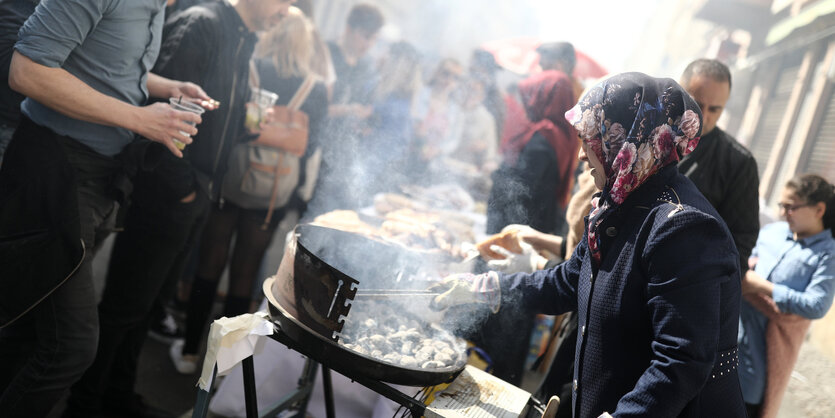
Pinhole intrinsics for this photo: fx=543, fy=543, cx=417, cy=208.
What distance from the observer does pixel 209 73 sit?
2.96 meters

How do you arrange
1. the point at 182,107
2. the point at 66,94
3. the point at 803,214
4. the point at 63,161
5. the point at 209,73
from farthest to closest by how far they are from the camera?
1. the point at 803,214
2. the point at 209,73
3. the point at 182,107
4. the point at 63,161
5. the point at 66,94

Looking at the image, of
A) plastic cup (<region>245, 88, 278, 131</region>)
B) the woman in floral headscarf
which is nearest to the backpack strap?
plastic cup (<region>245, 88, 278, 131</region>)

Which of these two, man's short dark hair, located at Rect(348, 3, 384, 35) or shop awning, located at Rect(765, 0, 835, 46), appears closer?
man's short dark hair, located at Rect(348, 3, 384, 35)

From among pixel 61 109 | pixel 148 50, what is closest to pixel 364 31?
pixel 148 50

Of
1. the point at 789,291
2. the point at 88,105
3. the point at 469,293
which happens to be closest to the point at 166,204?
the point at 88,105

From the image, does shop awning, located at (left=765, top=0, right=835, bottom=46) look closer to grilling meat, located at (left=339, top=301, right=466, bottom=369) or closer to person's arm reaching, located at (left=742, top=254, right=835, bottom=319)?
person's arm reaching, located at (left=742, top=254, right=835, bottom=319)

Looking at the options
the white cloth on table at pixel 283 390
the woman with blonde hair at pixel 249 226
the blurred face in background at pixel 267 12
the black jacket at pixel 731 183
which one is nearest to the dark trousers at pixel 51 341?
the white cloth on table at pixel 283 390

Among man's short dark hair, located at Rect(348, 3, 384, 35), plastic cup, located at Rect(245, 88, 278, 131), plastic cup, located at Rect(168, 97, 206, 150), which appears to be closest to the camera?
plastic cup, located at Rect(168, 97, 206, 150)

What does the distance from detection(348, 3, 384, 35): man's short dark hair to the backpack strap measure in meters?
2.12

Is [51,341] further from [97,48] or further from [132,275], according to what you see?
[97,48]

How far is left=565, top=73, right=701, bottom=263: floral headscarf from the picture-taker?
5.98 feet

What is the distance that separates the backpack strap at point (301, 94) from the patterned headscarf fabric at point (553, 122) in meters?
1.63

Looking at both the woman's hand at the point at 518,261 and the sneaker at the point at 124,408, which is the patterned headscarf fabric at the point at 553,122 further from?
the sneaker at the point at 124,408

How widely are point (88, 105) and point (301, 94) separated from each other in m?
1.93
